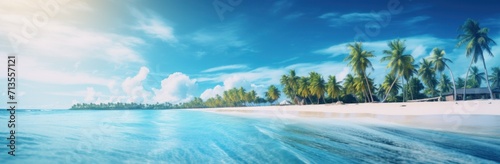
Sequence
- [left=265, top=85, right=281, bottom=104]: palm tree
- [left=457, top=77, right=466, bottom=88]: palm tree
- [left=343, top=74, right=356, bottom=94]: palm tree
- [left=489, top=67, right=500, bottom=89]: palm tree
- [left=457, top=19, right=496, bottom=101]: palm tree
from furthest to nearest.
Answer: [left=265, top=85, right=281, bottom=104]: palm tree, [left=457, top=77, right=466, bottom=88]: palm tree, [left=489, top=67, right=500, bottom=89]: palm tree, [left=343, top=74, right=356, bottom=94]: palm tree, [left=457, top=19, right=496, bottom=101]: palm tree

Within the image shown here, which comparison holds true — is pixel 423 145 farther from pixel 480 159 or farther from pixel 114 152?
pixel 114 152

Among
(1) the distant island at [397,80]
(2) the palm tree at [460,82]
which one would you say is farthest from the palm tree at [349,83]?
(2) the palm tree at [460,82]

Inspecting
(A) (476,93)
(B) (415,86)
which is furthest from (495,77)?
(A) (476,93)

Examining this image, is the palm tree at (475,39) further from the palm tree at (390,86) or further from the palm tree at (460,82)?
the palm tree at (460,82)

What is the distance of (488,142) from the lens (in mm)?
8305

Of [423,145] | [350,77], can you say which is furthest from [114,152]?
[350,77]

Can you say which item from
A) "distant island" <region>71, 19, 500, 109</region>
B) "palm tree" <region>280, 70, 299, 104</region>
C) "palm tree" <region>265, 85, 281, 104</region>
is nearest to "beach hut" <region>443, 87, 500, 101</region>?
"distant island" <region>71, 19, 500, 109</region>

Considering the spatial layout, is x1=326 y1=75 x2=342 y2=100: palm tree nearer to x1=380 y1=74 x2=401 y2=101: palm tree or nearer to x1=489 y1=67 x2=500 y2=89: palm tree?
x1=380 y1=74 x2=401 y2=101: palm tree

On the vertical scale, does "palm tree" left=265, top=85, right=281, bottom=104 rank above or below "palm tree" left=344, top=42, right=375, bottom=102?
below

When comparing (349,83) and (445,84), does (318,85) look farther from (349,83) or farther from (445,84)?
(445,84)

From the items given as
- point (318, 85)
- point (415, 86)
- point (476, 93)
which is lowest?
point (476, 93)

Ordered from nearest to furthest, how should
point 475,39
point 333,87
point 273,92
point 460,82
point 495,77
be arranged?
point 475,39, point 333,87, point 495,77, point 460,82, point 273,92

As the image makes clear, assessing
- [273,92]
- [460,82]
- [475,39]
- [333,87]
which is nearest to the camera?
[475,39]

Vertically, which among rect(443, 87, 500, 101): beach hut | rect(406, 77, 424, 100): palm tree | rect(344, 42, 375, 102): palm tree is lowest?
rect(443, 87, 500, 101): beach hut
